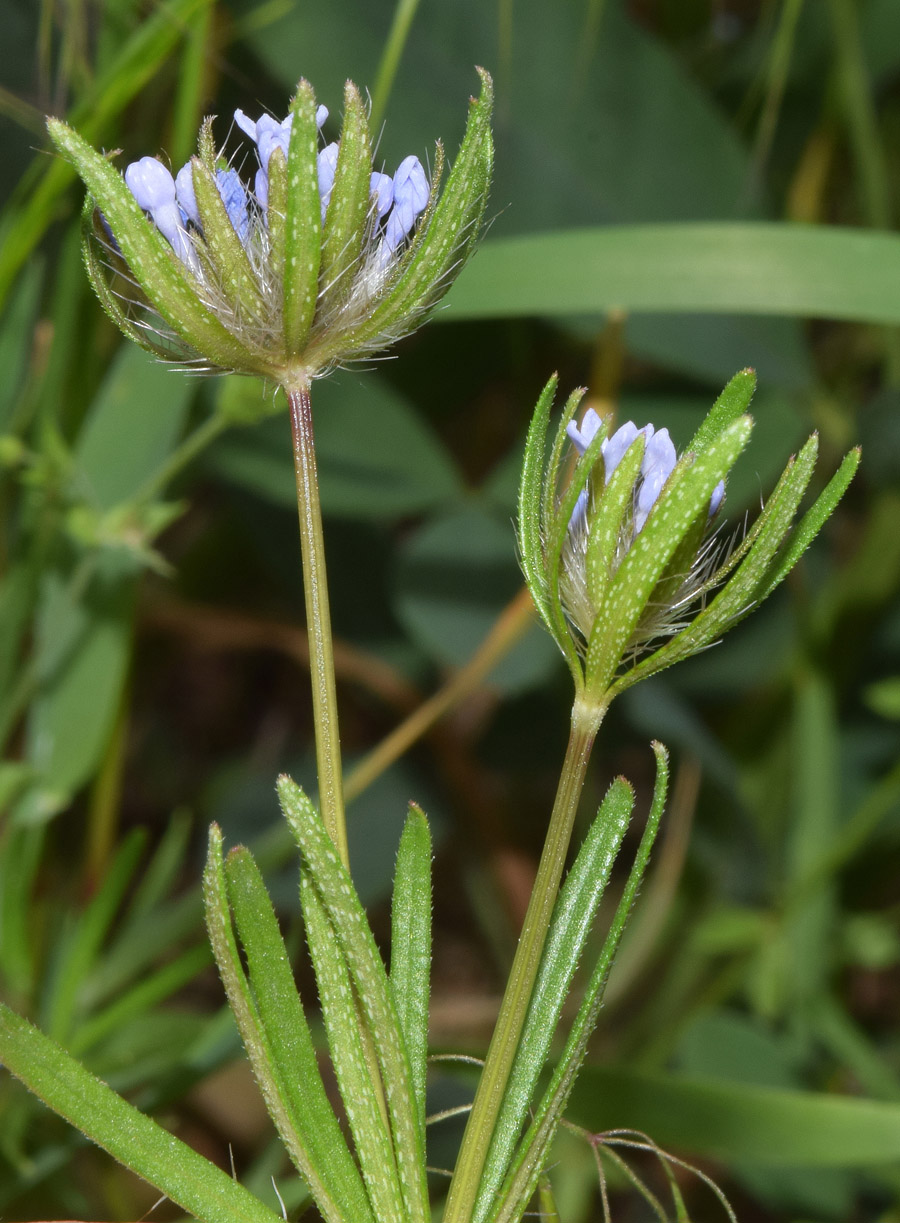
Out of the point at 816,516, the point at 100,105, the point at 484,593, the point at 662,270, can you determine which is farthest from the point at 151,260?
the point at 484,593

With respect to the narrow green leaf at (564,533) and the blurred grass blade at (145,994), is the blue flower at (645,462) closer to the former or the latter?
the narrow green leaf at (564,533)

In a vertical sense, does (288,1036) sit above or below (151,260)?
below

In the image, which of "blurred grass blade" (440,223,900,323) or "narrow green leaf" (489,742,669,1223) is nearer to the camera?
"narrow green leaf" (489,742,669,1223)

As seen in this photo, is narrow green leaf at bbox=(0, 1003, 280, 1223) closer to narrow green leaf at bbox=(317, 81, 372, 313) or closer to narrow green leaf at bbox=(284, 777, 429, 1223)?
narrow green leaf at bbox=(284, 777, 429, 1223)

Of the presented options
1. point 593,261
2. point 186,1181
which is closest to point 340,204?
point 186,1181

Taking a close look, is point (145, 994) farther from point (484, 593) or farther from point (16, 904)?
point (484, 593)

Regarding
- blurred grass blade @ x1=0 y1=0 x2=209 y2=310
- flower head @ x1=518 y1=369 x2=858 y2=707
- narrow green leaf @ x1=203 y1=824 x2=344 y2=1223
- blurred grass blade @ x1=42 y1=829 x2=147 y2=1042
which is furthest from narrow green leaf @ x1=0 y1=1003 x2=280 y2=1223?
blurred grass blade @ x1=0 y1=0 x2=209 y2=310
